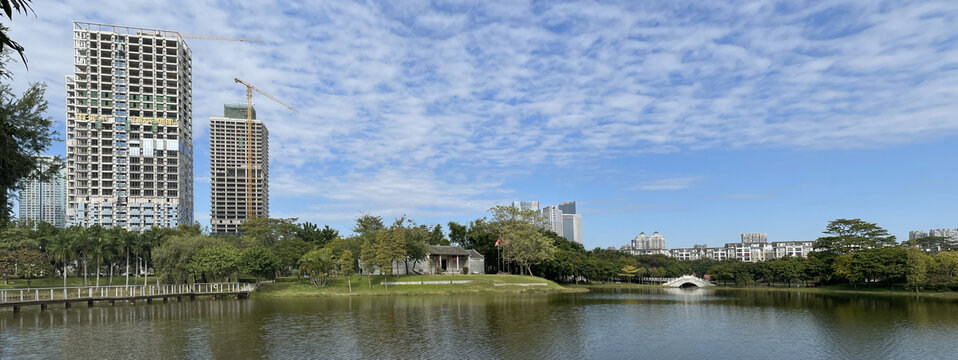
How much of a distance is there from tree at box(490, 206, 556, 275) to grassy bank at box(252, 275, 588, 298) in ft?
17.3

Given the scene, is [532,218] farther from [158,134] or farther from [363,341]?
[158,134]

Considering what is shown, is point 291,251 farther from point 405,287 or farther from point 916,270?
point 916,270

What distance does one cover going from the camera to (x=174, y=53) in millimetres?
162000

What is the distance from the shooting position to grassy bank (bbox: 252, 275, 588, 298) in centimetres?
7281

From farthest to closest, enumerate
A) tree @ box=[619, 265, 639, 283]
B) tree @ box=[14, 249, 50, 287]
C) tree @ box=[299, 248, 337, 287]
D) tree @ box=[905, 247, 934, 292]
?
tree @ box=[619, 265, 639, 283] < tree @ box=[14, 249, 50, 287] < tree @ box=[905, 247, 934, 292] < tree @ box=[299, 248, 337, 287]

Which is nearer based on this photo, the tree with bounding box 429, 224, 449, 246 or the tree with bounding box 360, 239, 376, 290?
the tree with bounding box 360, 239, 376, 290

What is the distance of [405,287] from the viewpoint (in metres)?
79.6

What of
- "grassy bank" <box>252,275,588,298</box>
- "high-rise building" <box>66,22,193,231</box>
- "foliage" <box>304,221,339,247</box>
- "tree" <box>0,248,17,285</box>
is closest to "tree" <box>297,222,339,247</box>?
"foliage" <box>304,221,339,247</box>

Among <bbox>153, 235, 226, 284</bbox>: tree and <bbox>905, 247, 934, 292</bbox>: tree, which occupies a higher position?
<bbox>153, 235, 226, 284</bbox>: tree

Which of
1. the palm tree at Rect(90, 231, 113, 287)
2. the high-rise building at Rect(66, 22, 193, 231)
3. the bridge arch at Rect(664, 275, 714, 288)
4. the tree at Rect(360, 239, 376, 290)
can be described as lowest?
the bridge arch at Rect(664, 275, 714, 288)

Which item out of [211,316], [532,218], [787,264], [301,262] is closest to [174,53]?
[301,262]

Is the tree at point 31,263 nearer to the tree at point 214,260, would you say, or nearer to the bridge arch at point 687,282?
the tree at point 214,260

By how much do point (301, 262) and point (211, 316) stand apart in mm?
31608

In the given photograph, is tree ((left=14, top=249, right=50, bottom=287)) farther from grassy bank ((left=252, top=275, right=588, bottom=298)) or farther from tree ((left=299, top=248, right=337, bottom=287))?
tree ((left=299, top=248, right=337, bottom=287))
